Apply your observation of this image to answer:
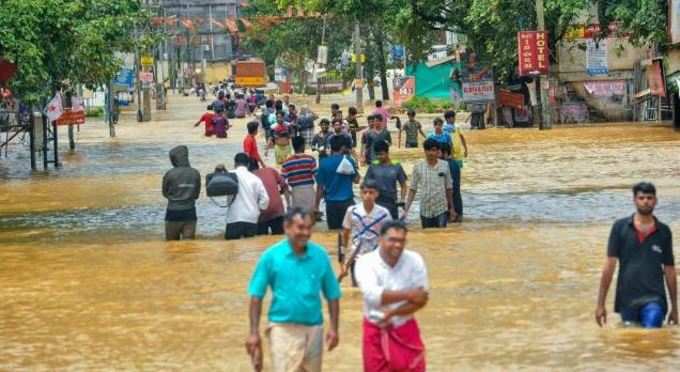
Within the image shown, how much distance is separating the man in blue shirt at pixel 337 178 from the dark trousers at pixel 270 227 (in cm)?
101

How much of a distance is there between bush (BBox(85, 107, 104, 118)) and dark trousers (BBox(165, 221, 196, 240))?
195 ft

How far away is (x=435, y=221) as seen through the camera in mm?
19391

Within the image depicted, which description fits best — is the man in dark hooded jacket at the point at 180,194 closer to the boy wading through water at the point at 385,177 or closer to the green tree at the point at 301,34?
the boy wading through water at the point at 385,177

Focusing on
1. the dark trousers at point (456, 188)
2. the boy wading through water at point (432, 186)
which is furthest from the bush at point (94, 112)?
the boy wading through water at point (432, 186)

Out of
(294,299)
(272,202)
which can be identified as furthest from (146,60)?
(294,299)

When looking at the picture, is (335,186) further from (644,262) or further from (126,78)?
(126,78)

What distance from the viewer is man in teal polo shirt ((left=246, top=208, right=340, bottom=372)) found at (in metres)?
8.47

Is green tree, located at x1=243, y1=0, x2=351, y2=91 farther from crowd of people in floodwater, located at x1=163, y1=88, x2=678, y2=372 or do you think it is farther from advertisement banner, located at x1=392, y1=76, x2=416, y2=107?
crowd of people in floodwater, located at x1=163, y1=88, x2=678, y2=372

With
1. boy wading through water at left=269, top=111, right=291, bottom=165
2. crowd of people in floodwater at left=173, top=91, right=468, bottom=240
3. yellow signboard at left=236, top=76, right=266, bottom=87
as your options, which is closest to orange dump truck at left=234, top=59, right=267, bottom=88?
yellow signboard at left=236, top=76, right=266, bottom=87

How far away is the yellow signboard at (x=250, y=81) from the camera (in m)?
124

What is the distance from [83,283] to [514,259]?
16.0 feet

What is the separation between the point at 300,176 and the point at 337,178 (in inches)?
47.1

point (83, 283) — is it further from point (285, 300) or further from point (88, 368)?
point (285, 300)

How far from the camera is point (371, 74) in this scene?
3479 inches
